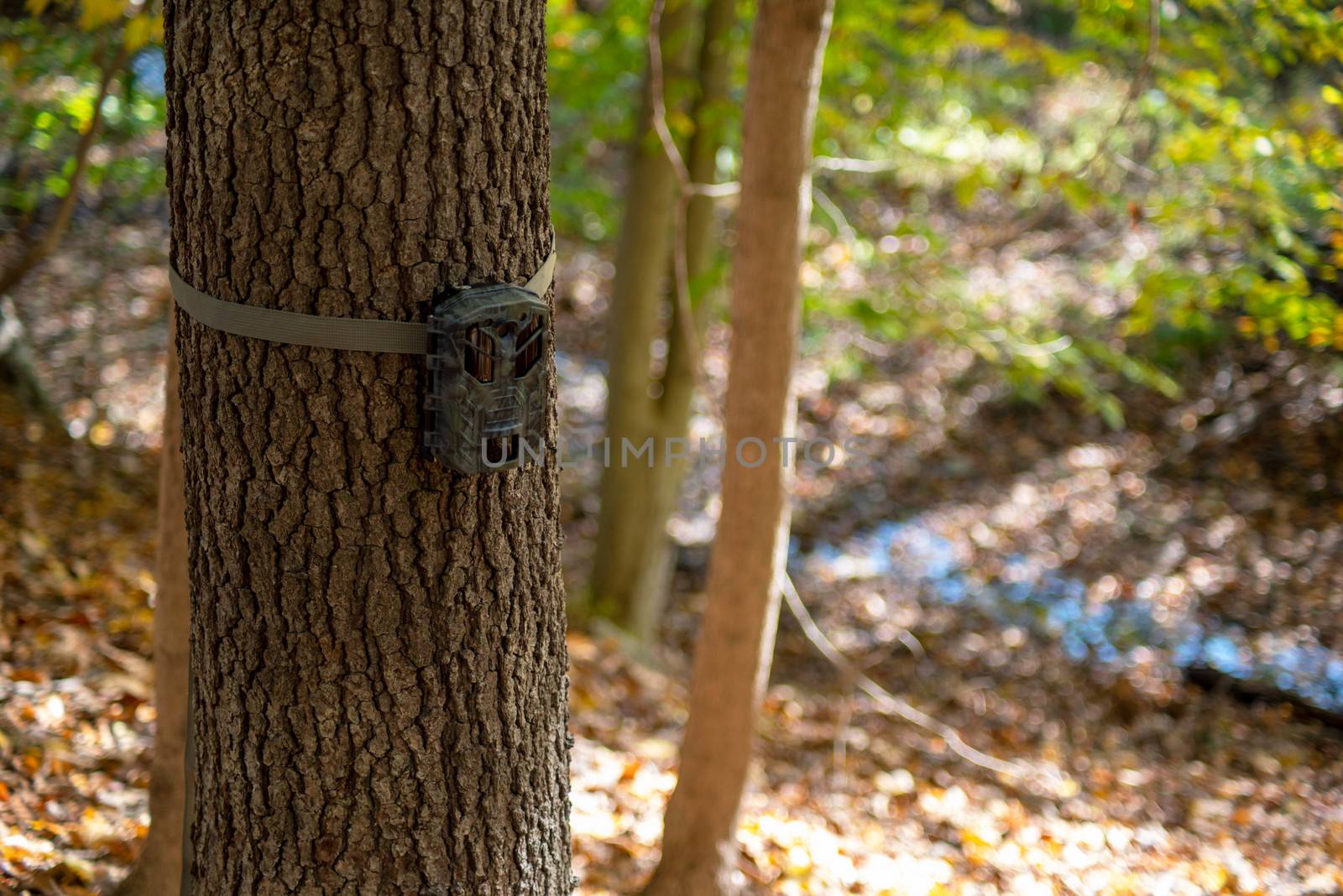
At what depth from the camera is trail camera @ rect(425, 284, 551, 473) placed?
5.43 feet

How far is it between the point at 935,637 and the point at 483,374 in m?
6.71

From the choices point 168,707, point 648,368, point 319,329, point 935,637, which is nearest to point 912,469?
point 935,637

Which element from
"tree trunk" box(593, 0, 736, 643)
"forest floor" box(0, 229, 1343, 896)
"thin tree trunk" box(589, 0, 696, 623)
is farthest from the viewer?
"thin tree trunk" box(589, 0, 696, 623)

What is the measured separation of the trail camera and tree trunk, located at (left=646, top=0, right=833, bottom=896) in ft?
5.04

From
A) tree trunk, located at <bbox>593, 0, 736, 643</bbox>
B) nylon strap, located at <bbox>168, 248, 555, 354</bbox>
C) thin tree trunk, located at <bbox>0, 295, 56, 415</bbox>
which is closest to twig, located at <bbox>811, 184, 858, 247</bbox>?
tree trunk, located at <bbox>593, 0, 736, 643</bbox>

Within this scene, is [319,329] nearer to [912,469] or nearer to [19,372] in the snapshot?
[19,372]

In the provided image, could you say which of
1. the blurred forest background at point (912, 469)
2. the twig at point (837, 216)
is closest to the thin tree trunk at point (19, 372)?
the blurred forest background at point (912, 469)

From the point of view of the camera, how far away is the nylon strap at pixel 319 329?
1648mm

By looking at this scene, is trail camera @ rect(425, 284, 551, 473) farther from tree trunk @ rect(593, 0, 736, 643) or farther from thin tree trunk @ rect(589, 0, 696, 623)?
thin tree trunk @ rect(589, 0, 696, 623)

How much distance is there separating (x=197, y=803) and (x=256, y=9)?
4.78ft

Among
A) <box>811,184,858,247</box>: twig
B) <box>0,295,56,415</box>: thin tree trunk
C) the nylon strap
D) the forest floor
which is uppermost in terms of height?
<box>811,184,858,247</box>: twig

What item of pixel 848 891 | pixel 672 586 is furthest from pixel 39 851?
pixel 672 586

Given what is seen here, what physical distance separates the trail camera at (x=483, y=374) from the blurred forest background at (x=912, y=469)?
1638mm

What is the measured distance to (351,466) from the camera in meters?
1.69
